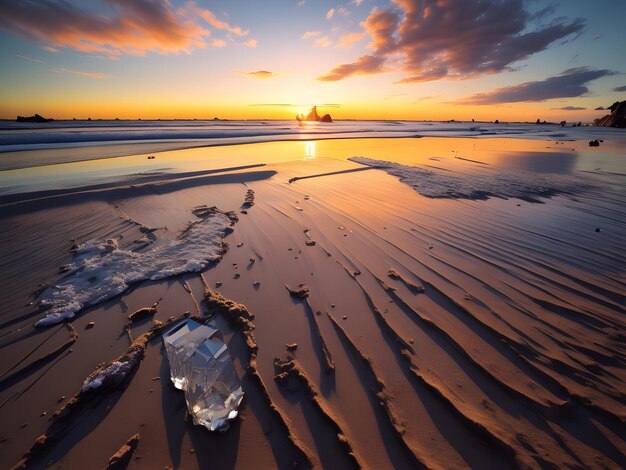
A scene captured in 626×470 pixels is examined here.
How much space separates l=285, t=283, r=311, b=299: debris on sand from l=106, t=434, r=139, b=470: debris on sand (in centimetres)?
191

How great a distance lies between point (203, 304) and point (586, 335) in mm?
4075

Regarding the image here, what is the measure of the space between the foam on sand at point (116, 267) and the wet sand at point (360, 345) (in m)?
0.16

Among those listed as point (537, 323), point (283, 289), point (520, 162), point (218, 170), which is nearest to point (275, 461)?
point (283, 289)

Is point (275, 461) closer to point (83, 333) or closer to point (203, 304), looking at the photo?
point (203, 304)

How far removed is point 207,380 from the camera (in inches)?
77.8

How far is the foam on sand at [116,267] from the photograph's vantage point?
3.12 metres

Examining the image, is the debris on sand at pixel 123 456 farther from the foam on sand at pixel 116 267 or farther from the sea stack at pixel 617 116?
the sea stack at pixel 617 116

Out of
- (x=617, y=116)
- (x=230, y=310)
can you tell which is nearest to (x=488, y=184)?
(x=230, y=310)

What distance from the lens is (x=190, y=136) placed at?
25156 millimetres

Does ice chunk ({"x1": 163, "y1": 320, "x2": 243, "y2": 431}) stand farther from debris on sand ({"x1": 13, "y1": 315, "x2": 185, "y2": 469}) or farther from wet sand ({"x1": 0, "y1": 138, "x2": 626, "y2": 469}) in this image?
debris on sand ({"x1": 13, "y1": 315, "x2": 185, "y2": 469})

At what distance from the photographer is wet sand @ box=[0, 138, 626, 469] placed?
1780 millimetres

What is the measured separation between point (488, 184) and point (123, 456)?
1000cm

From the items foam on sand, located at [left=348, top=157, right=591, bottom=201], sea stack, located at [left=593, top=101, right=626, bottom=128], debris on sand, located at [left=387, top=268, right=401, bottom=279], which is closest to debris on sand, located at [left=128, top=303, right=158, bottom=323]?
debris on sand, located at [left=387, top=268, right=401, bottom=279]

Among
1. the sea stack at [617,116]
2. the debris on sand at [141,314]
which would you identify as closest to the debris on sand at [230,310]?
the debris on sand at [141,314]
